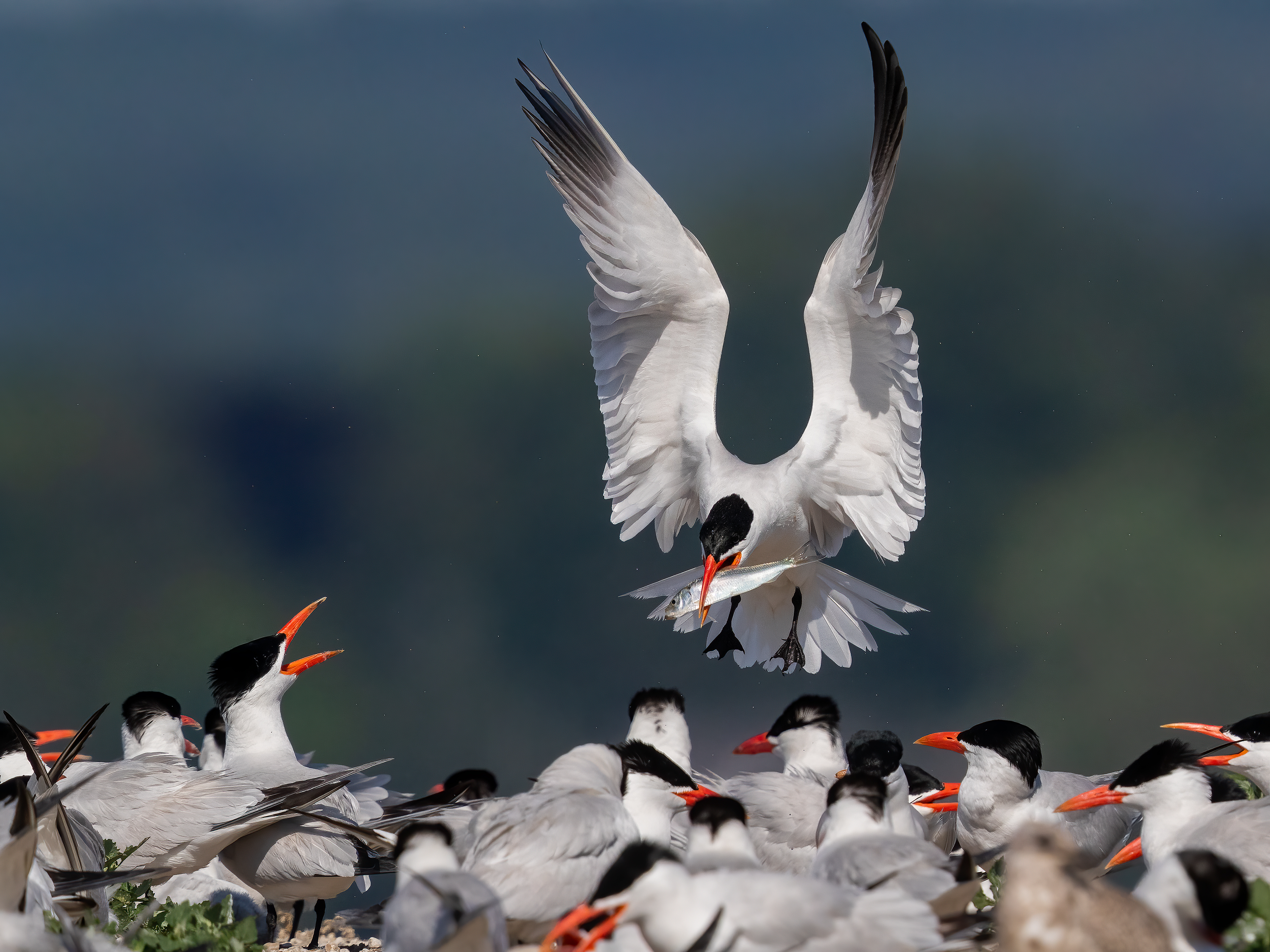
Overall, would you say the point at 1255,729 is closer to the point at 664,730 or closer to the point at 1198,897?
the point at 664,730

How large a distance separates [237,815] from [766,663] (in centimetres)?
324

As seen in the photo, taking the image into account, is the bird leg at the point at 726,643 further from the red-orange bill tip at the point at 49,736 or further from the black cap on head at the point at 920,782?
the red-orange bill tip at the point at 49,736

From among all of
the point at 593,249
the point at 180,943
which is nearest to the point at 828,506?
the point at 593,249

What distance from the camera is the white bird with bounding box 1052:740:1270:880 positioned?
3.66 m

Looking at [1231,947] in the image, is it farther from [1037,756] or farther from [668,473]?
[668,473]

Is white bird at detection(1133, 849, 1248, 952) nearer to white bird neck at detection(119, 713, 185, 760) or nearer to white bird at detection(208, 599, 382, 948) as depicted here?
white bird at detection(208, 599, 382, 948)

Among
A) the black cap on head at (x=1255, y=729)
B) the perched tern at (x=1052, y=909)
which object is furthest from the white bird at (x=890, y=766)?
the perched tern at (x=1052, y=909)

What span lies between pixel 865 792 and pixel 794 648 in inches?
142

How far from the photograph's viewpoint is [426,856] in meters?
2.95

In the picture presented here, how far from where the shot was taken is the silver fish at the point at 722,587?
6.11 meters

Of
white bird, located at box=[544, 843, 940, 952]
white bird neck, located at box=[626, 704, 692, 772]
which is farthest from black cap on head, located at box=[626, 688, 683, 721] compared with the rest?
white bird, located at box=[544, 843, 940, 952]

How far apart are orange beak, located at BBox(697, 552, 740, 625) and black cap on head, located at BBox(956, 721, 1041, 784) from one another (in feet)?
5.29

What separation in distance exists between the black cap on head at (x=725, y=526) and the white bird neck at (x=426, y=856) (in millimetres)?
3129

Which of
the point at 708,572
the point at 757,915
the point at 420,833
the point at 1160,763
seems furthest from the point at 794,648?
the point at 757,915
